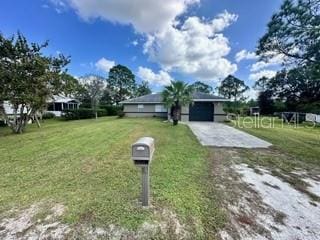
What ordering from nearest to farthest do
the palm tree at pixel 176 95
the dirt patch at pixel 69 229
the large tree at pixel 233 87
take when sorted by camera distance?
the dirt patch at pixel 69 229, the palm tree at pixel 176 95, the large tree at pixel 233 87

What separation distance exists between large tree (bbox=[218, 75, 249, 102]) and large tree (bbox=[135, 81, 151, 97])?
25229 mm

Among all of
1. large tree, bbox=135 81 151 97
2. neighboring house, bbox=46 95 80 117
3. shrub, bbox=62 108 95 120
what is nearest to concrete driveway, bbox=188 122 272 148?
shrub, bbox=62 108 95 120

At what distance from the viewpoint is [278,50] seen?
11570 mm

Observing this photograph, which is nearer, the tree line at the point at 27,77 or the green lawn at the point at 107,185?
the green lawn at the point at 107,185

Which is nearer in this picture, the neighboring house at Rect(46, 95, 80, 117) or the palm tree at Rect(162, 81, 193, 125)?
the palm tree at Rect(162, 81, 193, 125)

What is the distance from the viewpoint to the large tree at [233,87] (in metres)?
63.2

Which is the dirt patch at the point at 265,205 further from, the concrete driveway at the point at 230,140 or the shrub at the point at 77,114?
the shrub at the point at 77,114

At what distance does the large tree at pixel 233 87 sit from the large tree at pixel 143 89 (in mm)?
25229

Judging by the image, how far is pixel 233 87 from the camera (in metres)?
63.6

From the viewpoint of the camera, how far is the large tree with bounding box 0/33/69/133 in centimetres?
1273

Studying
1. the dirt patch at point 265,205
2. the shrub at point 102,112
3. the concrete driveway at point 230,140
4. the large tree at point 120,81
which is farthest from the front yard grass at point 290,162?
the large tree at point 120,81

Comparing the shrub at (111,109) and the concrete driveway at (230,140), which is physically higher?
the shrub at (111,109)

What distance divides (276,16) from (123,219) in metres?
12.0

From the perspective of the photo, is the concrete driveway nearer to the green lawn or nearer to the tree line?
the green lawn
